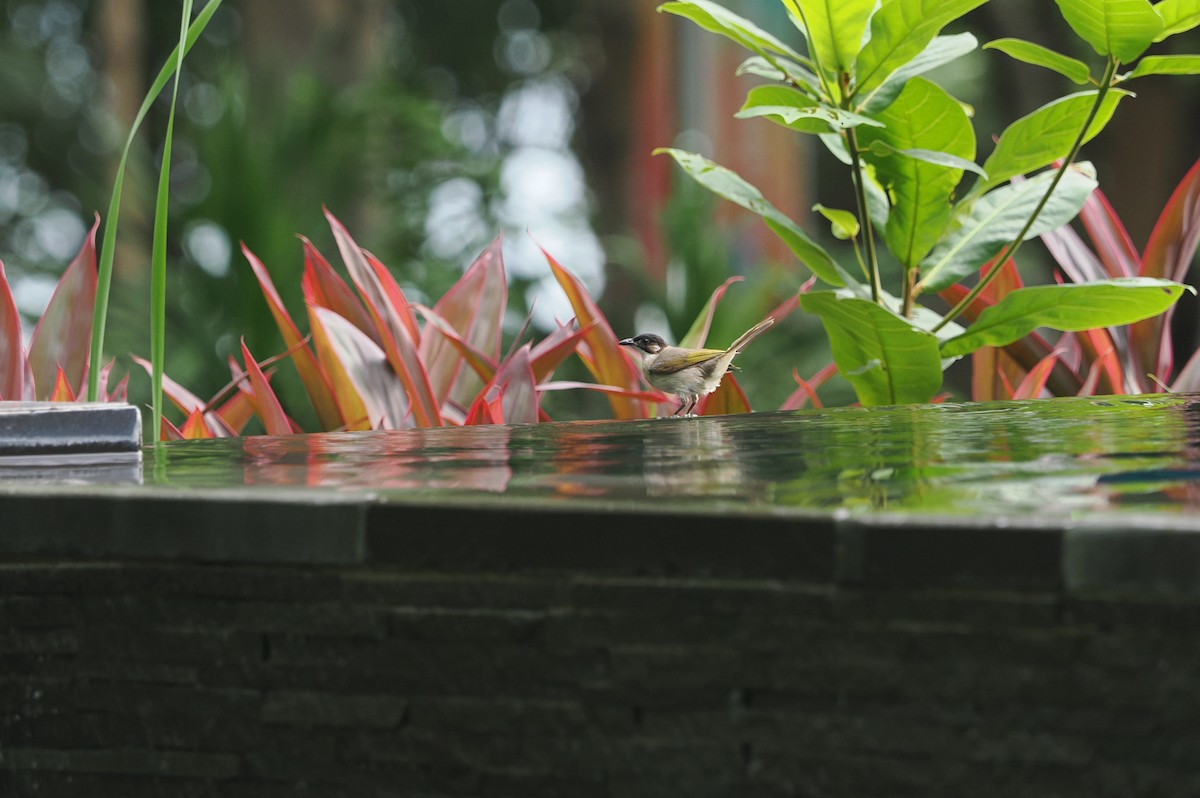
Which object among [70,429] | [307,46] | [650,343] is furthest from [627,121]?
[70,429]

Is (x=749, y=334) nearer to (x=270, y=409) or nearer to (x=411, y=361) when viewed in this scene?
(x=411, y=361)

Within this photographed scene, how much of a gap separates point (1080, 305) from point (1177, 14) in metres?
0.45

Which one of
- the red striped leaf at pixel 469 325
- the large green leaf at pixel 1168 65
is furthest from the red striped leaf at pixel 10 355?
→ the large green leaf at pixel 1168 65

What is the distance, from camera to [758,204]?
223 cm

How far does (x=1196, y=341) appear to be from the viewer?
10.9 m

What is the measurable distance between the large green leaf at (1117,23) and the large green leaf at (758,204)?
516 millimetres

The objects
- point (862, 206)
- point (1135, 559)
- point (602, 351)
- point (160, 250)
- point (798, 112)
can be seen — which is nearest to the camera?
point (1135, 559)

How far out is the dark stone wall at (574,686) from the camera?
920 millimetres

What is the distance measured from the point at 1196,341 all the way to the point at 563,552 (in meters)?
11.0

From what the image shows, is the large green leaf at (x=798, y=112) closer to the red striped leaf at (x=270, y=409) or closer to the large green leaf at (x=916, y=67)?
the large green leaf at (x=916, y=67)

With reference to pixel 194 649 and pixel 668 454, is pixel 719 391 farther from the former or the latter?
pixel 194 649

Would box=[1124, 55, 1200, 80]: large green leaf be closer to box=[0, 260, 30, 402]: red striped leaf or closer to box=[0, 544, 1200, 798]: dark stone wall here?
box=[0, 544, 1200, 798]: dark stone wall

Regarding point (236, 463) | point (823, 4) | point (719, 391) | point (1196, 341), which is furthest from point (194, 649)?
point (1196, 341)

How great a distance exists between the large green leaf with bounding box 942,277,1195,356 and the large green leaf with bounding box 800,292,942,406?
0.12 meters
